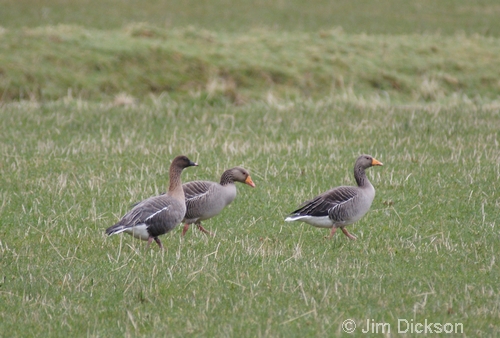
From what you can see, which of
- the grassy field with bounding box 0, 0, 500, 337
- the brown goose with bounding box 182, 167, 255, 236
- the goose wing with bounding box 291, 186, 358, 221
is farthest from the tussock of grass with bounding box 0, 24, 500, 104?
the goose wing with bounding box 291, 186, 358, 221

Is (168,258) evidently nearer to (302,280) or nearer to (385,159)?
(302,280)

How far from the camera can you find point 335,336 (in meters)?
6.11

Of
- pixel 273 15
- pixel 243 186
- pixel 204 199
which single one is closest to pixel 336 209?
pixel 204 199

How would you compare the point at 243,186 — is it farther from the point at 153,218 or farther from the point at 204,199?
the point at 153,218

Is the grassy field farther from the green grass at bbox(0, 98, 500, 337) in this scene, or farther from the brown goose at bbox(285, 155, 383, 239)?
the brown goose at bbox(285, 155, 383, 239)

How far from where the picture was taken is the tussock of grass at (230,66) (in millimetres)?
22750

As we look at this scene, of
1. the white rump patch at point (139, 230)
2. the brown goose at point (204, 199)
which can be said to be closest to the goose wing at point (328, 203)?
the brown goose at point (204, 199)

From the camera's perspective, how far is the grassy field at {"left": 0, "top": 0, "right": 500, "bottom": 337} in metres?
6.77

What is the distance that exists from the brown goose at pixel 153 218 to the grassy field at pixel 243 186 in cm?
27

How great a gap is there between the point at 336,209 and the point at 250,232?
1.16m

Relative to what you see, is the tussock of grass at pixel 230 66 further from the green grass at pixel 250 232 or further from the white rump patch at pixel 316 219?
the white rump patch at pixel 316 219

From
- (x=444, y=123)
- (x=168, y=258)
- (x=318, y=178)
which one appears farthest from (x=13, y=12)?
(x=168, y=258)

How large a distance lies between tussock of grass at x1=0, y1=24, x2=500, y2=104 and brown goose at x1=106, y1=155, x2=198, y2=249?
11534 mm

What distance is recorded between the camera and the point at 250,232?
9.49m
